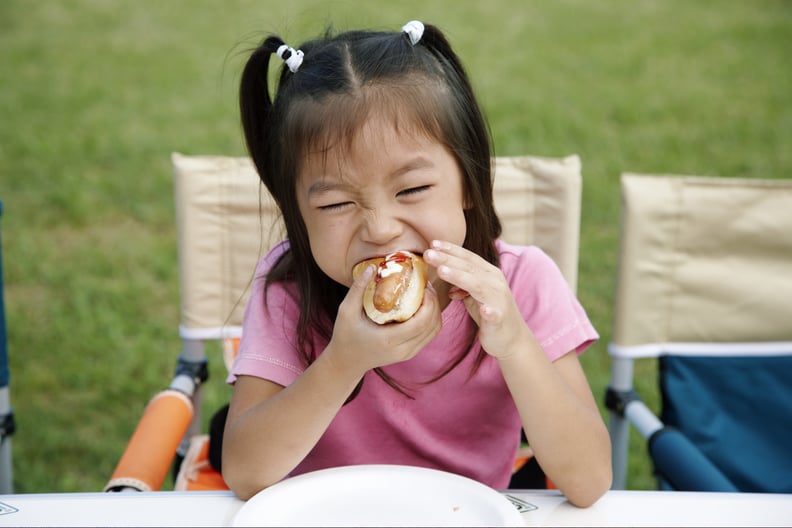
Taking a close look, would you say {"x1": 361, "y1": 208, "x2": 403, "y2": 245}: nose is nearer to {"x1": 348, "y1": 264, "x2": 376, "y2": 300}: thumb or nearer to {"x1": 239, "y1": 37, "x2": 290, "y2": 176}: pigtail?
{"x1": 348, "y1": 264, "x2": 376, "y2": 300}: thumb

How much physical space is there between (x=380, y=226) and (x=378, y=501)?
40 cm

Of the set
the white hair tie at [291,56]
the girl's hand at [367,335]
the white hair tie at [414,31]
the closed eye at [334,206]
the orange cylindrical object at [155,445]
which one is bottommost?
the orange cylindrical object at [155,445]

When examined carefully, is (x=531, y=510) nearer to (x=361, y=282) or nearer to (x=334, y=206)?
(x=361, y=282)

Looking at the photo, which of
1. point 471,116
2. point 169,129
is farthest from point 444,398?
point 169,129

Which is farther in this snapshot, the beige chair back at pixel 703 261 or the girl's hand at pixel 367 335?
the beige chair back at pixel 703 261

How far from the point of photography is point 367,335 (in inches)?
50.1

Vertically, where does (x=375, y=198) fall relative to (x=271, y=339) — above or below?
above

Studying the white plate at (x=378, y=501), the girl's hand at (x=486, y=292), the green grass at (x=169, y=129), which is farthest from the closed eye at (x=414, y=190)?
the green grass at (x=169, y=129)

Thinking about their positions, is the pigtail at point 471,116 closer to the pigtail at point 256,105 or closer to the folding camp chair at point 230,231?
the pigtail at point 256,105

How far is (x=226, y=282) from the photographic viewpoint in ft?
6.85

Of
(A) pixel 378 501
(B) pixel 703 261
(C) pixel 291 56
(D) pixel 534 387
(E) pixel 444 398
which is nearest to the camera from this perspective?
(A) pixel 378 501

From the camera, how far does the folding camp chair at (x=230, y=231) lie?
199 centimetres

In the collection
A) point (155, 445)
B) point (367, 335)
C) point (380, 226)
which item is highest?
point (380, 226)

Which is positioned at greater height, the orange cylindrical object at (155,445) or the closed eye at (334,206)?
the closed eye at (334,206)
